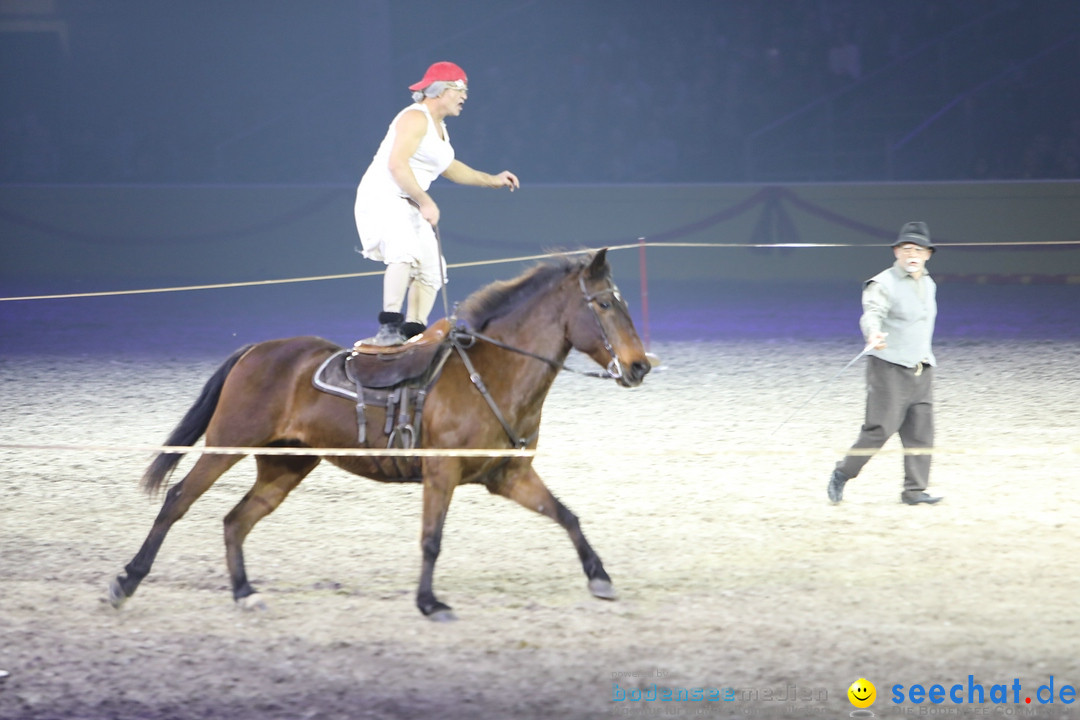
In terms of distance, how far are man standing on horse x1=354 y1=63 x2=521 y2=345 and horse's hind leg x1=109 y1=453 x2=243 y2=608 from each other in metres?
1.03

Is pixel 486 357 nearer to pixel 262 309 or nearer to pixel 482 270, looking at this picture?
pixel 262 309

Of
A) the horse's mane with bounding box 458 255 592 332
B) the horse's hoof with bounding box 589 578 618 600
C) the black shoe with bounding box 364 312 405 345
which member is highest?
the horse's mane with bounding box 458 255 592 332

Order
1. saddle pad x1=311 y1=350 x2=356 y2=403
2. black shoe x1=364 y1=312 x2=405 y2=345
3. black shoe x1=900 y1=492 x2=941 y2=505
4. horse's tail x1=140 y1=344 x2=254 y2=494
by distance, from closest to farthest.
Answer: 1. saddle pad x1=311 y1=350 x2=356 y2=403
2. horse's tail x1=140 y1=344 x2=254 y2=494
3. black shoe x1=364 y1=312 x2=405 y2=345
4. black shoe x1=900 y1=492 x2=941 y2=505

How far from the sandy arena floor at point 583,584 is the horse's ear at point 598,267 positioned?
2.18ft

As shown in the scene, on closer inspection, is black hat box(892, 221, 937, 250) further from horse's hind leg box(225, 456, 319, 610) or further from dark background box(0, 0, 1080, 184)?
dark background box(0, 0, 1080, 184)

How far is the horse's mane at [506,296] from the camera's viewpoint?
16.4 feet

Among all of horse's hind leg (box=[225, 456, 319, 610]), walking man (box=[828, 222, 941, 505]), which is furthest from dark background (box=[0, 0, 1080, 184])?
horse's hind leg (box=[225, 456, 319, 610])

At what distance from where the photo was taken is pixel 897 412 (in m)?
6.27

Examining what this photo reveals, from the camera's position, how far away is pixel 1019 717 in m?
3.76

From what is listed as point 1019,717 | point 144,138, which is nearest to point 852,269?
point 144,138

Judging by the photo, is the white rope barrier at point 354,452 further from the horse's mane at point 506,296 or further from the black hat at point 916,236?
the black hat at point 916,236

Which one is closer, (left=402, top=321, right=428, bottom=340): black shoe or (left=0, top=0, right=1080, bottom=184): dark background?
(left=402, top=321, right=428, bottom=340): black shoe

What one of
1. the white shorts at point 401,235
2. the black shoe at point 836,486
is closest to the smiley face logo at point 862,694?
the black shoe at point 836,486

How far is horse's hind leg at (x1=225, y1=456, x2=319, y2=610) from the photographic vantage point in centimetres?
502
